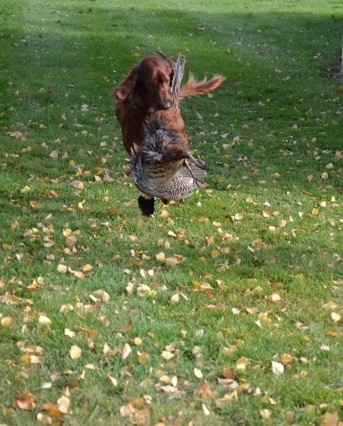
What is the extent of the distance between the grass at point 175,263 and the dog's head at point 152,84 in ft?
4.73

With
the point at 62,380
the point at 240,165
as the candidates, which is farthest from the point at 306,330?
the point at 240,165

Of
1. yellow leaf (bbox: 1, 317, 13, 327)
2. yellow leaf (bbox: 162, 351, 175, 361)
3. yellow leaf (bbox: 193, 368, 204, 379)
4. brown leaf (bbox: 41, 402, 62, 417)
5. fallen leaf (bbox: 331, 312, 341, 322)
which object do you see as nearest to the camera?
brown leaf (bbox: 41, 402, 62, 417)

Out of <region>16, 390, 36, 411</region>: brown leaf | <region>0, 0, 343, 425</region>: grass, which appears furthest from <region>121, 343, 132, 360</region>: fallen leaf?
<region>16, 390, 36, 411</region>: brown leaf

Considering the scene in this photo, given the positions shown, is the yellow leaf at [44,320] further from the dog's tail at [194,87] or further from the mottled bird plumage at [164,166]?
the dog's tail at [194,87]

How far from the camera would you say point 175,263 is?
7.24m

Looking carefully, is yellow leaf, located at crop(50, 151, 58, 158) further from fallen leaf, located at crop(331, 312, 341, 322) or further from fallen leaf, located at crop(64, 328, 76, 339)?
fallen leaf, located at crop(331, 312, 341, 322)

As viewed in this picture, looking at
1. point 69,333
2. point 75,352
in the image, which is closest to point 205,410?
point 75,352

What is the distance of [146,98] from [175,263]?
63.5 inches

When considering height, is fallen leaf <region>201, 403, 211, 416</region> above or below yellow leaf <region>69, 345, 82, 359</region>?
above

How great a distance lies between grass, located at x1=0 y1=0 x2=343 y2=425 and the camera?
4.92m

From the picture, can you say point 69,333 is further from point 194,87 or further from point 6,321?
point 194,87

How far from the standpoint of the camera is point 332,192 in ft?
32.9

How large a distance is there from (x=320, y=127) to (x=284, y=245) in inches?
230

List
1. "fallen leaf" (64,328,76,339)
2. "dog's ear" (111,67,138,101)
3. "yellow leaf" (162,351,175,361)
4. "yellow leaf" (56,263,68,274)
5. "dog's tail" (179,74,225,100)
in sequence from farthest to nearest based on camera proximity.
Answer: "dog's tail" (179,74,225,100) → "dog's ear" (111,67,138,101) → "yellow leaf" (56,263,68,274) → "fallen leaf" (64,328,76,339) → "yellow leaf" (162,351,175,361)
